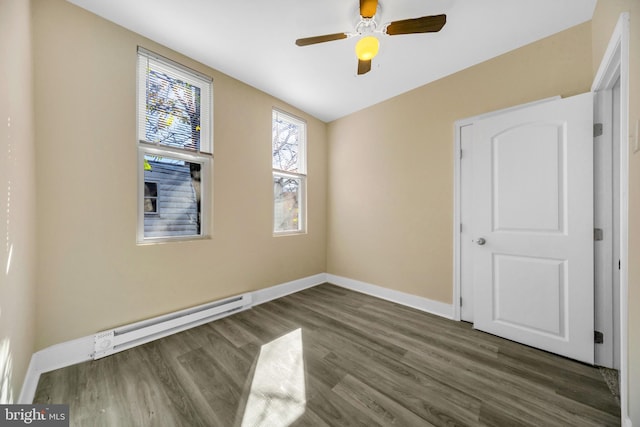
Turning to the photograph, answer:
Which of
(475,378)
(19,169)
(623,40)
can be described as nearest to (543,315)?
(475,378)

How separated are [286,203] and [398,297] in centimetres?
205

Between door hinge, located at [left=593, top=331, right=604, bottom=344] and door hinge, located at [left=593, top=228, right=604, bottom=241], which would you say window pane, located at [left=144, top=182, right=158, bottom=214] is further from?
door hinge, located at [left=593, top=331, right=604, bottom=344]

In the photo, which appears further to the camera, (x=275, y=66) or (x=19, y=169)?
(x=275, y=66)

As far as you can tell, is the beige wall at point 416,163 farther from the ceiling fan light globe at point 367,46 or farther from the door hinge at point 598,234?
the ceiling fan light globe at point 367,46

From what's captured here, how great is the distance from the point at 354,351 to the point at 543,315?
1.64 metres

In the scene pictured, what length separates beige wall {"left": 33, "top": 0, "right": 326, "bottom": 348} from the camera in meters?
1.65

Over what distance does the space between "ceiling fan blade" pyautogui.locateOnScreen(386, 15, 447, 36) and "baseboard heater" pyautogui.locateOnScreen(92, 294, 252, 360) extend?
2924mm

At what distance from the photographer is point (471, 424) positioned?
4.09ft

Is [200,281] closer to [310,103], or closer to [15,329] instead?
[15,329]

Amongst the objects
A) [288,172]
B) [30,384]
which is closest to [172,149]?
[288,172]

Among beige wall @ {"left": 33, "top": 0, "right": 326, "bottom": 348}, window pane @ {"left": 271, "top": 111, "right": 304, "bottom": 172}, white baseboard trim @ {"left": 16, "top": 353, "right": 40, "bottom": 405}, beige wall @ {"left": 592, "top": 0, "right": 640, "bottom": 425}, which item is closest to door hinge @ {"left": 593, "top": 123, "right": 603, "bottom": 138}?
beige wall @ {"left": 592, "top": 0, "right": 640, "bottom": 425}

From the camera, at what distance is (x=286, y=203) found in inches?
135

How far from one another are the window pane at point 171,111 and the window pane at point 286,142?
3.32ft

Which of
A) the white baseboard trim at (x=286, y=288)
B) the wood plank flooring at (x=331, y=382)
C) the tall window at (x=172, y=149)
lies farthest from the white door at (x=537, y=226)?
the tall window at (x=172, y=149)
